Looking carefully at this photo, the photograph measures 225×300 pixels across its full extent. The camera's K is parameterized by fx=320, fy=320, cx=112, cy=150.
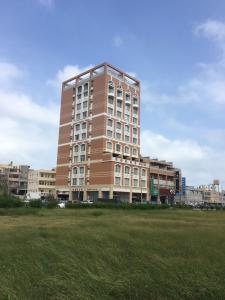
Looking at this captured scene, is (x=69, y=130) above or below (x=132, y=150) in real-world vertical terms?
above

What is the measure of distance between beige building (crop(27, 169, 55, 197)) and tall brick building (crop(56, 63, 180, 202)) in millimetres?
32064

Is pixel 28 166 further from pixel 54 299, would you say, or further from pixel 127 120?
pixel 54 299

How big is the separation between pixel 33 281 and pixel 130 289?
255 cm

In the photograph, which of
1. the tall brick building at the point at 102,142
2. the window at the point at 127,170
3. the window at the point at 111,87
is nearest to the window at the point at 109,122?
the tall brick building at the point at 102,142

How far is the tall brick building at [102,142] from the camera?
93625 millimetres

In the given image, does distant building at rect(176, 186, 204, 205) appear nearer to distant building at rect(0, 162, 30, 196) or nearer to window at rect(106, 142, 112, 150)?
window at rect(106, 142, 112, 150)

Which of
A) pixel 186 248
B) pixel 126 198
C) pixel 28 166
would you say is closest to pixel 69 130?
pixel 126 198

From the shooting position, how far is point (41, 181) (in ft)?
447

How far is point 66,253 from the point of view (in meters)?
10.7

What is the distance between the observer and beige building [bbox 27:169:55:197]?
136 m

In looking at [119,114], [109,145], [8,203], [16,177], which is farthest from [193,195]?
[8,203]

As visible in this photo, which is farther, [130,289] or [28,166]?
[28,166]

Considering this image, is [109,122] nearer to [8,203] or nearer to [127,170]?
[127,170]

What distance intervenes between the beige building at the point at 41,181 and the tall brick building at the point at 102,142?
32064mm
